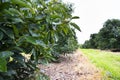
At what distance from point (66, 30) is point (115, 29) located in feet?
56.1

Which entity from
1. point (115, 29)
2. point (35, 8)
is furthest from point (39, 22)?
point (115, 29)

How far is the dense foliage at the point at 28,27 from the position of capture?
4.61 feet

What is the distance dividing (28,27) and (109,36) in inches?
678

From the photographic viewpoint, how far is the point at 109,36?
60.1 ft

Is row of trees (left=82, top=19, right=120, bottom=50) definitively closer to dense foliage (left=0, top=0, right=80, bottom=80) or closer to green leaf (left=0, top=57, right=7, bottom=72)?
dense foliage (left=0, top=0, right=80, bottom=80)

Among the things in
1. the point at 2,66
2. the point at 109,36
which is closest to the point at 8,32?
the point at 2,66

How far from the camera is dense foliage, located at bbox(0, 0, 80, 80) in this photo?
1.41 meters

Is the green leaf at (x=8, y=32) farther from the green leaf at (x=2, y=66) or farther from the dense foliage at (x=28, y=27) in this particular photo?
the green leaf at (x=2, y=66)

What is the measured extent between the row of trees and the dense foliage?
53.0 ft

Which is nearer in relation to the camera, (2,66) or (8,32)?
(2,66)

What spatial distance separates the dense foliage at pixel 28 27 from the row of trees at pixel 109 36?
1615 cm

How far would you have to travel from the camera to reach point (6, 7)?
4.55ft

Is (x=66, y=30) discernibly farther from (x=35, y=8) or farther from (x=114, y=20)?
(x=114, y=20)

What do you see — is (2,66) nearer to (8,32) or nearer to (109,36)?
(8,32)
